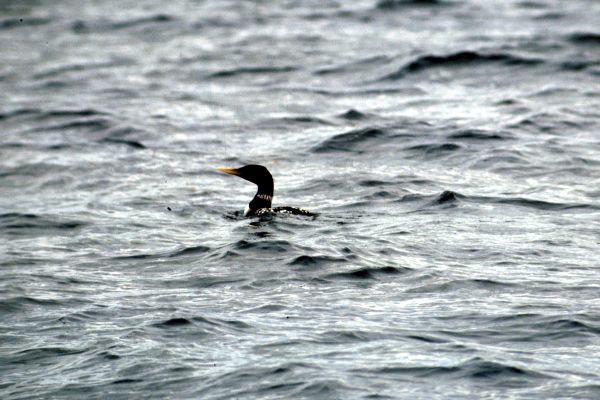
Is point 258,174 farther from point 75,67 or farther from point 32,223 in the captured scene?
point 75,67

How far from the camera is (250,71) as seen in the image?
22.7 metres

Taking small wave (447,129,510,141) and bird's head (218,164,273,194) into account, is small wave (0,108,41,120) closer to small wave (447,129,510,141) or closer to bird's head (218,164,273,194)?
bird's head (218,164,273,194)

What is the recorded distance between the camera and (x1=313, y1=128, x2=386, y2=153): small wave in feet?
57.4

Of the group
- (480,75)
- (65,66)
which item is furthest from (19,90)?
(480,75)

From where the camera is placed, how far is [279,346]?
9.47m

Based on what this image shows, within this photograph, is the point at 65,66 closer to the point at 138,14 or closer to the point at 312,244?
the point at 138,14

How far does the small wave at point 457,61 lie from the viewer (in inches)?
852

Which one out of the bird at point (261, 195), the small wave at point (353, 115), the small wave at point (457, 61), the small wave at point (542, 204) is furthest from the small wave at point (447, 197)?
the small wave at point (457, 61)

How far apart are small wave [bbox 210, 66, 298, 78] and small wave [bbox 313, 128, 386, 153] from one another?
4.93m

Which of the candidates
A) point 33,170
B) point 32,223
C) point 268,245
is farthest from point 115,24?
point 268,245

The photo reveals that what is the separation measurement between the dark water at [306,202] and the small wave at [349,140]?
0.04 m

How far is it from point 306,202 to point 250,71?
8329mm

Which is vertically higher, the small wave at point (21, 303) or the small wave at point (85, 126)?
the small wave at point (21, 303)

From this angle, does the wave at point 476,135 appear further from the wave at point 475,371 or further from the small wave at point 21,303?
the wave at point 475,371
